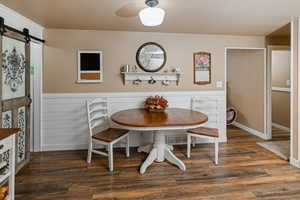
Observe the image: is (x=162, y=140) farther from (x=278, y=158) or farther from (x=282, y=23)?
(x=282, y=23)

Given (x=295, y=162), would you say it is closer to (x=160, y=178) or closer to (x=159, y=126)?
(x=160, y=178)

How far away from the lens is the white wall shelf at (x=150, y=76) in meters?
3.55

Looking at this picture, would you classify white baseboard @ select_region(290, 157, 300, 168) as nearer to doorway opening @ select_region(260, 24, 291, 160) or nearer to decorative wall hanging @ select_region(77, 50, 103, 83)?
doorway opening @ select_region(260, 24, 291, 160)

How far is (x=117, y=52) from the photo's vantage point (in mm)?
3545

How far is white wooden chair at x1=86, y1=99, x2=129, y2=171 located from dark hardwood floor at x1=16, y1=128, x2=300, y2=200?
206mm

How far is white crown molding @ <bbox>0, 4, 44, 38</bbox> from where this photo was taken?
7.78 ft

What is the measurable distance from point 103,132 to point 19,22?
1817 millimetres

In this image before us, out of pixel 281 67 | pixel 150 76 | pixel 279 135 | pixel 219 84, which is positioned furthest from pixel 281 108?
pixel 150 76

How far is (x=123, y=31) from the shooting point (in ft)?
11.6

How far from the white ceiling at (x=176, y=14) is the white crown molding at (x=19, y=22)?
0.07 meters

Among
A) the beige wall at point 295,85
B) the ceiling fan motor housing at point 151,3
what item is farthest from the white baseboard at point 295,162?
the ceiling fan motor housing at point 151,3

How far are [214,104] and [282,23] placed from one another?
5.49ft

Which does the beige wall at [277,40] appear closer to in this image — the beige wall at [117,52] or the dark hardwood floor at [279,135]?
the beige wall at [117,52]

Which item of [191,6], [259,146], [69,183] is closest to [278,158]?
[259,146]
